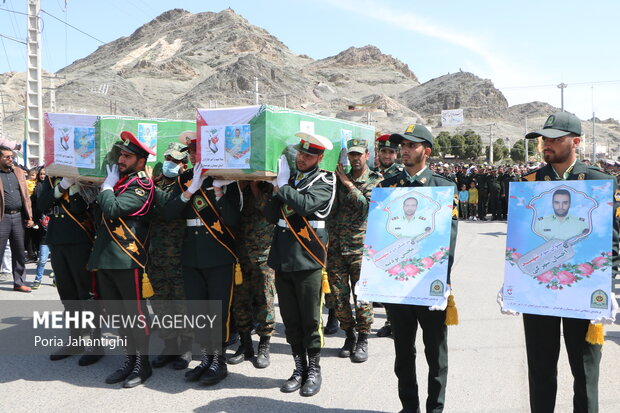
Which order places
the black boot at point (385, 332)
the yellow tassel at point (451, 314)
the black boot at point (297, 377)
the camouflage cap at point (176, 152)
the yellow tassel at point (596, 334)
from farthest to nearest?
the black boot at point (385, 332), the camouflage cap at point (176, 152), the black boot at point (297, 377), the yellow tassel at point (451, 314), the yellow tassel at point (596, 334)

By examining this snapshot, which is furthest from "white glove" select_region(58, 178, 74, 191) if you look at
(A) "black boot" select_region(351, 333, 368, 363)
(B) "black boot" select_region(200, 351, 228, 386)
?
(A) "black boot" select_region(351, 333, 368, 363)

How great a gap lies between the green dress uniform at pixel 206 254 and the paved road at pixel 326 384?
50 cm

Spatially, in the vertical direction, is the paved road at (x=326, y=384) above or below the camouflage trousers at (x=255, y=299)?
below

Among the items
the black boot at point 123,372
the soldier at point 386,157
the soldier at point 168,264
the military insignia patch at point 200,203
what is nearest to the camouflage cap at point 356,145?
the soldier at point 386,157

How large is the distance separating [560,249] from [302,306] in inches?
78.5

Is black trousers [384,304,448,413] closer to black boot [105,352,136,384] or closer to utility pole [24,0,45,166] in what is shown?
black boot [105,352,136,384]


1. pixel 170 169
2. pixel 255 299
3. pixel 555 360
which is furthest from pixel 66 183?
pixel 555 360

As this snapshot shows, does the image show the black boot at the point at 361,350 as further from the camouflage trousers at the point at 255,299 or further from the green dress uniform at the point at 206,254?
the green dress uniform at the point at 206,254

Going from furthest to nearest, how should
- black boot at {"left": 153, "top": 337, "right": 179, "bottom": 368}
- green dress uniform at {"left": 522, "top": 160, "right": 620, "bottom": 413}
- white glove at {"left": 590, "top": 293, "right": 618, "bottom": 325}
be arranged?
black boot at {"left": 153, "top": 337, "right": 179, "bottom": 368}
green dress uniform at {"left": 522, "top": 160, "right": 620, "bottom": 413}
white glove at {"left": 590, "top": 293, "right": 618, "bottom": 325}

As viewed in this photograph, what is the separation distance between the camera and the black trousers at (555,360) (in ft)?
9.89

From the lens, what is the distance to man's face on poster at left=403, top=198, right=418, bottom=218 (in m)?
3.44

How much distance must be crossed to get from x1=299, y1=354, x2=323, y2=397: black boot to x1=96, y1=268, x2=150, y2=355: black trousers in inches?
57.0

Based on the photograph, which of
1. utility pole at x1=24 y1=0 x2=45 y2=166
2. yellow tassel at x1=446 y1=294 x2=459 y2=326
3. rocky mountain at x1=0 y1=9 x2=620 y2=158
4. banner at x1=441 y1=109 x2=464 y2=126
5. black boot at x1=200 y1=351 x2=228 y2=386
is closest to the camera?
yellow tassel at x1=446 y1=294 x2=459 y2=326

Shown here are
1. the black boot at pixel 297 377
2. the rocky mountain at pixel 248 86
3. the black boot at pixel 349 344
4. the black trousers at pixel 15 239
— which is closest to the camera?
the black boot at pixel 297 377
